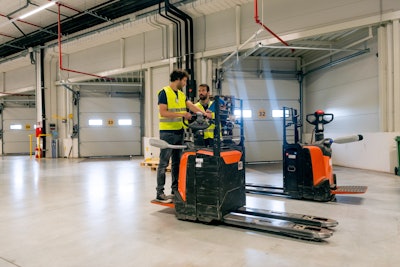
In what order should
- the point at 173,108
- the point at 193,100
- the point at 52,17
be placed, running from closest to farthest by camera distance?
the point at 173,108
the point at 193,100
the point at 52,17

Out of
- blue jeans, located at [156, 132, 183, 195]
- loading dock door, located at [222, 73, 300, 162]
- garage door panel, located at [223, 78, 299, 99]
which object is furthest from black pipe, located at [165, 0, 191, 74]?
blue jeans, located at [156, 132, 183, 195]

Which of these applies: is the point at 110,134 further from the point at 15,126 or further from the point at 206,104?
the point at 206,104

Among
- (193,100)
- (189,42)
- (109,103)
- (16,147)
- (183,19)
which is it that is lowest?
(16,147)

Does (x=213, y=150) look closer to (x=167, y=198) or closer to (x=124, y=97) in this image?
(x=167, y=198)

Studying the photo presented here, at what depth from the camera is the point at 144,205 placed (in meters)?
3.91

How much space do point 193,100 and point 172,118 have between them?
4871 mm

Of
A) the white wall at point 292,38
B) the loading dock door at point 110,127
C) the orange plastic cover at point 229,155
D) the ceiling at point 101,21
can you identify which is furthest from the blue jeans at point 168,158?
the loading dock door at point 110,127

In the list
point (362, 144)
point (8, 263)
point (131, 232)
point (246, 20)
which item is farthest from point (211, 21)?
point (8, 263)

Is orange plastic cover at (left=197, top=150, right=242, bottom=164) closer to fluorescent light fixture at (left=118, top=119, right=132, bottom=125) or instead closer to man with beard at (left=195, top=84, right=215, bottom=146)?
man with beard at (left=195, top=84, right=215, bottom=146)

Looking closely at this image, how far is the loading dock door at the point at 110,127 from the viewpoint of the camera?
13.0m

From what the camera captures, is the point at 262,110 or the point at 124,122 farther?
the point at 124,122

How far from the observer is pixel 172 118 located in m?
3.48

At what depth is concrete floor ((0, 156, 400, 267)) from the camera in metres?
2.18

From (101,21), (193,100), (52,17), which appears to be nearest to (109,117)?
(101,21)
